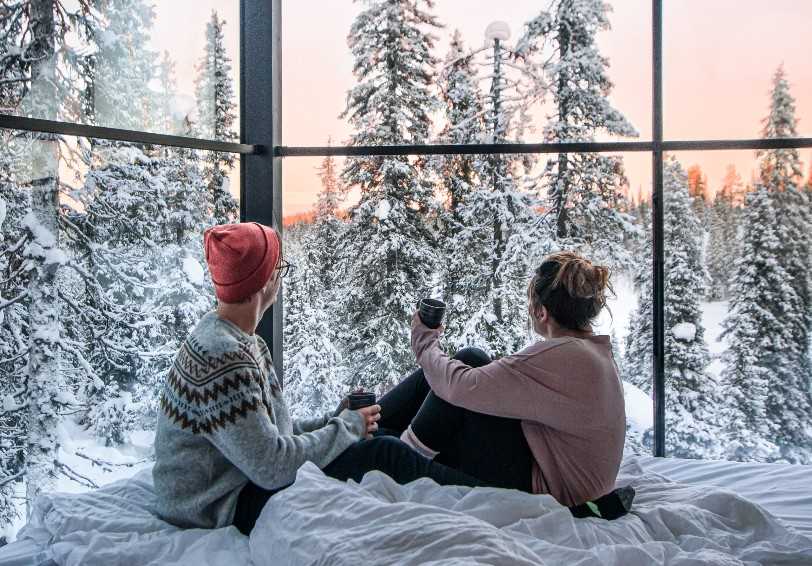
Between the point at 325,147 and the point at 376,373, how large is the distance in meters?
1.12

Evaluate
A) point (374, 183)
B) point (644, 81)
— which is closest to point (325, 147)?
point (374, 183)

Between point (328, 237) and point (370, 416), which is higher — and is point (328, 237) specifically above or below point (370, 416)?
above

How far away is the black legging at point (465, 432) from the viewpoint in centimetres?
161

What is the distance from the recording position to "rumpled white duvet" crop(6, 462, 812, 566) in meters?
1.13

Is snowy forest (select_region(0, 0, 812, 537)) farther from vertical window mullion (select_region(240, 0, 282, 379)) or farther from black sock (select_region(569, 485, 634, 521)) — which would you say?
black sock (select_region(569, 485, 634, 521))

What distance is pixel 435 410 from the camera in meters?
1.73

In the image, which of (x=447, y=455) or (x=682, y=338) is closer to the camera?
(x=447, y=455)

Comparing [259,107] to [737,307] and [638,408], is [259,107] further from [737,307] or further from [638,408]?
[737,307]

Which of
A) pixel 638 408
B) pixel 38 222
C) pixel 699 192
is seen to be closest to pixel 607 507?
pixel 638 408

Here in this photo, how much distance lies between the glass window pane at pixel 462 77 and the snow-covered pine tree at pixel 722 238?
453 millimetres

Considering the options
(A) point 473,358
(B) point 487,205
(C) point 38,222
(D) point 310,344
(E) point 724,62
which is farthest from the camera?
(D) point 310,344

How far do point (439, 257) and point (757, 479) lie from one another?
162 cm

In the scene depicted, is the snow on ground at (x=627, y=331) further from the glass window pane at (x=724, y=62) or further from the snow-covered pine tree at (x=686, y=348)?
the glass window pane at (x=724, y=62)

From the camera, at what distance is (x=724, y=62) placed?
108 inches
